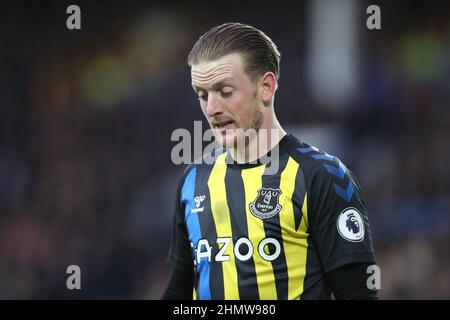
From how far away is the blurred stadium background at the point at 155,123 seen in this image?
786cm

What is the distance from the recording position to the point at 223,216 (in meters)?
3.10

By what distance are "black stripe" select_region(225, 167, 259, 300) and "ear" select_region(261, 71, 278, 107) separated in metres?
0.35

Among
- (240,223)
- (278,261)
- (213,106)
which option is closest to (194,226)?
(240,223)

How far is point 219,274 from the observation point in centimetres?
300

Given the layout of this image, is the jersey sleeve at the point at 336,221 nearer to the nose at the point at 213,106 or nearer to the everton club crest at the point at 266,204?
the everton club crest at the point at 266,204

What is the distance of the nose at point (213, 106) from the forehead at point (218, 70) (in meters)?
0.06

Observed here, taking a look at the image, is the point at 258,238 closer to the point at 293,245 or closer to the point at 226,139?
the point at 293,245

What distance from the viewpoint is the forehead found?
9.81 ft

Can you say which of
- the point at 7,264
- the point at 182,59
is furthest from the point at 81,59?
the point at 7,264

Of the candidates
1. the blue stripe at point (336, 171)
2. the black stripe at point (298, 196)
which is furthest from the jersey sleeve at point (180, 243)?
the blue stripe at point (336, 171)

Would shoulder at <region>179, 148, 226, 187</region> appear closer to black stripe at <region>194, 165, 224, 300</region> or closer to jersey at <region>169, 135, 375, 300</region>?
black stripe at <region>194, 165, 224, 300</region>

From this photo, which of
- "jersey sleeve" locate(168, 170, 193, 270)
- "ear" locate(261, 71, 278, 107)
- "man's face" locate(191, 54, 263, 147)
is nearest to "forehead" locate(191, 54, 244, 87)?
"man's face" locate(191, 54, 263, 147)

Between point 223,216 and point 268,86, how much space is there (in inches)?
24.0
